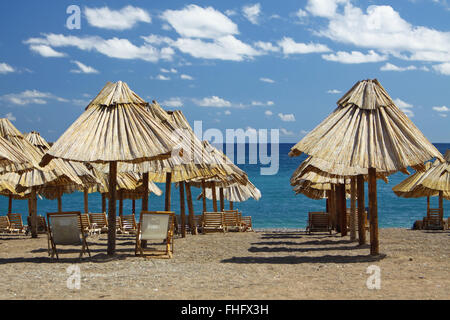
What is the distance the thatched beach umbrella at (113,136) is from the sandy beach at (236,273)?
4.92ft

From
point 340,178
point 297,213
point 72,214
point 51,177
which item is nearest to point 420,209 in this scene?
point 297,213

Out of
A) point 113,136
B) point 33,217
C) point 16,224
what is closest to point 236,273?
point 113,136

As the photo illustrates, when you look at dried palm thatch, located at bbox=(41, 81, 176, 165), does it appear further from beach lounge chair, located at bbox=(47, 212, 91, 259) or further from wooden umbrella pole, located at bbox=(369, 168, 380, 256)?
wooden umbrella pole, located at bbox=(369, 168, 380, 256)

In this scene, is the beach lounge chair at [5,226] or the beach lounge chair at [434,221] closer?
the beach lounge chair at [5,226]

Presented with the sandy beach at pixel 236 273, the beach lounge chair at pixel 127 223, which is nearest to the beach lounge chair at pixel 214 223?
the beach lounge chair at pixel 127 223

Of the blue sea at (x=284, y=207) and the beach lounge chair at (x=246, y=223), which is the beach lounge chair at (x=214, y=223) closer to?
the beach lounge chair at (x=246, y=223)

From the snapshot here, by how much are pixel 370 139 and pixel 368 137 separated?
67 millimetres

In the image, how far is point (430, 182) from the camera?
17234 millimetres

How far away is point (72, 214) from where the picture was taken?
842cm

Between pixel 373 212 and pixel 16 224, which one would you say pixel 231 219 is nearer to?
pixel 16 224

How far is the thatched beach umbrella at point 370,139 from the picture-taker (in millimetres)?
8516

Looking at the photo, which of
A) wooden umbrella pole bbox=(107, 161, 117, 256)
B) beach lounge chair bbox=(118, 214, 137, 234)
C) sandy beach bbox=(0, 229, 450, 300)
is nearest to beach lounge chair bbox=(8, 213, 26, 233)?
beach lounge chair bbox=(118, 214, 137, 234)
